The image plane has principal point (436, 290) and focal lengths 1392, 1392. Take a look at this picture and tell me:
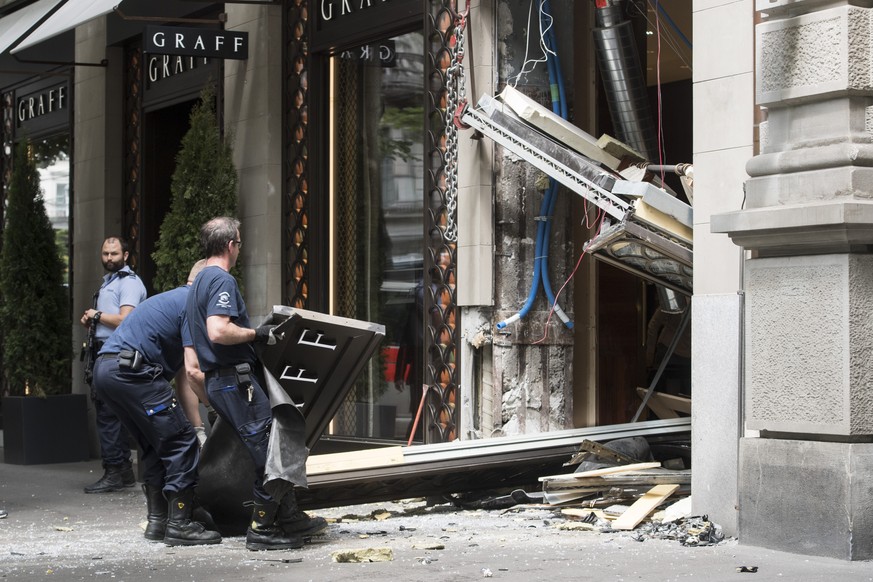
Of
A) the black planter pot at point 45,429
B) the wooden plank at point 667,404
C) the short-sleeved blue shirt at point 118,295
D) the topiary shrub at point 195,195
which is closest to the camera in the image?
the wooden plank at point 667,404

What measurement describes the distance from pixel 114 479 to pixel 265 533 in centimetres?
397

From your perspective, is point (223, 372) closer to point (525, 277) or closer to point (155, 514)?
point (155, 514)

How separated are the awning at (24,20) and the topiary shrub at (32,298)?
127 centimetres

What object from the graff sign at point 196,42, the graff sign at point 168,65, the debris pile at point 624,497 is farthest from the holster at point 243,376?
the graff sign at point 168,65

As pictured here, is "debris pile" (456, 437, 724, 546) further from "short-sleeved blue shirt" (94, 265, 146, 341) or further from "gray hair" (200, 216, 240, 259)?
"short-sleeved blue shirt" (94, 265, 146, 341)

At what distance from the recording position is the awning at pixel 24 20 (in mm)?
14086

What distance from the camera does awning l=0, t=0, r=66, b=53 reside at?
14.1m

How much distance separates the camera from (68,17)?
512 inches

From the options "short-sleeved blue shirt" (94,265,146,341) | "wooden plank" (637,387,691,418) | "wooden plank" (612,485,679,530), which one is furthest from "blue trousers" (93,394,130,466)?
"wooden plank" (612,485,679,530)

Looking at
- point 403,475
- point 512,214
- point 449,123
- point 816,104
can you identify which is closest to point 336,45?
point 449,123

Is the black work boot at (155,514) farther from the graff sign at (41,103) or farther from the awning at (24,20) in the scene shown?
the graff sign at (41,103)

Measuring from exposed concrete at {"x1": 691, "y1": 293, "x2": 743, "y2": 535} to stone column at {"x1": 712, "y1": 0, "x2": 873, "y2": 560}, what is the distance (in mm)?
244

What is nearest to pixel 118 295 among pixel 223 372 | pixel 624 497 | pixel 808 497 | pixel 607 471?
pixel 223 372

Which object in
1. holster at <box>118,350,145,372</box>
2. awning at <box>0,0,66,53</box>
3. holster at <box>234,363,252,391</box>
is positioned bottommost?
holster at <box>234,363,252,391</box>
